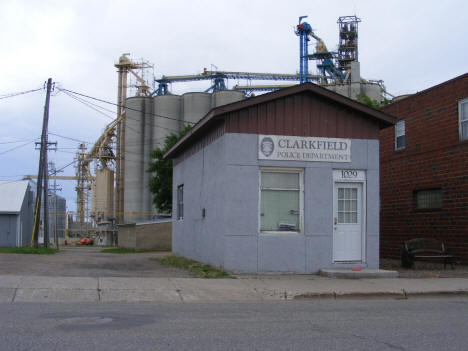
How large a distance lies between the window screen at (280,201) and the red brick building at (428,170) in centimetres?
687

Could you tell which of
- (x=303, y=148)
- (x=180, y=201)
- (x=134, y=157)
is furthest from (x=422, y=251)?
(x=134, y=157)

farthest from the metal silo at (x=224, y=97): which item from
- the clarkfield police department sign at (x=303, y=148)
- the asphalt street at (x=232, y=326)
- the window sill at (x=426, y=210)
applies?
the asphalt street at (x=232, y=326)

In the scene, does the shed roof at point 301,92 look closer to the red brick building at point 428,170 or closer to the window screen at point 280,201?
the window screen at point 280,201

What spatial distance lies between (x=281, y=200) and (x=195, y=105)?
4156cm

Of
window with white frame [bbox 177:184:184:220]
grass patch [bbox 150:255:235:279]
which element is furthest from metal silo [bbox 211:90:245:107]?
grass patch [bbox 150:255:235:279]

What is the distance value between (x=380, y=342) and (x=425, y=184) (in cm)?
1392

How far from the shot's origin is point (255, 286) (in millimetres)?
11680

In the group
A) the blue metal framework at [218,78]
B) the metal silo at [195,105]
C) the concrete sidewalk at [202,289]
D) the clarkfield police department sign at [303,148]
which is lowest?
the concrete sidewalk at [202,289]

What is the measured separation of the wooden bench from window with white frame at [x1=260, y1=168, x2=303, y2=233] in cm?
440

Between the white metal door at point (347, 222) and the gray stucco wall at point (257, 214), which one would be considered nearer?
the gray stucco wall at point (257, 214)

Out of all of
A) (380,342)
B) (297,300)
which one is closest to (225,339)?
(380,342)

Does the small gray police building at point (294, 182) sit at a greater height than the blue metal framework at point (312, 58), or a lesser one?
lesser

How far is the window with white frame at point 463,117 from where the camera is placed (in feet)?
57.9

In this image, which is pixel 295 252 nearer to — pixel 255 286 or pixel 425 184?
pixel 255 286
